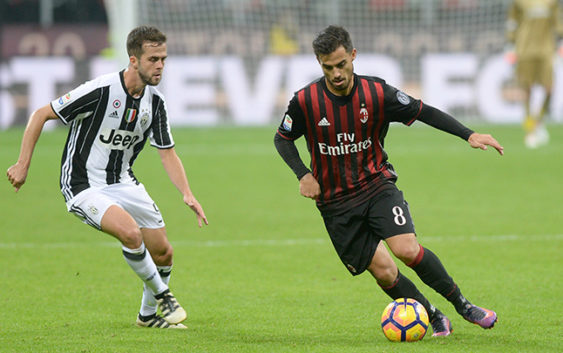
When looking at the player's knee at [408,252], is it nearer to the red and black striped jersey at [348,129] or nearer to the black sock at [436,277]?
the black sock at [436,277]

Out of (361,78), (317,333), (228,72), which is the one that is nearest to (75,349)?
(317,333)

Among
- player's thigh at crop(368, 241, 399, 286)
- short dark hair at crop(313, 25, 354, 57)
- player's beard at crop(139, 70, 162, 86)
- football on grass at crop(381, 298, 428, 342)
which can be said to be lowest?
football on grass at crop(381, 298, 428, 342)

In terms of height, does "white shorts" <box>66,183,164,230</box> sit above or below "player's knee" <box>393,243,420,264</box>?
above

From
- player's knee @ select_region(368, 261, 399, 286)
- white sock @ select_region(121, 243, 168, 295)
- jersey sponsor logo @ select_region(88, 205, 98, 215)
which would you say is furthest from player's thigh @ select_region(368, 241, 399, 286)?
jersey sponsor logo @ select_region(88, 205, 98, 215)

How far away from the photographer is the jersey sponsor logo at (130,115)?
575 centimetres

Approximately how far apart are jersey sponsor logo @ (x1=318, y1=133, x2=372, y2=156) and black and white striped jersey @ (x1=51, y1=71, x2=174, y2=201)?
115 centimetres

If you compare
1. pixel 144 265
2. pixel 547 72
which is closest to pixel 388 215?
pixel 144 265

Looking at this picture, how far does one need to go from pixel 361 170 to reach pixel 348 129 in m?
0.26

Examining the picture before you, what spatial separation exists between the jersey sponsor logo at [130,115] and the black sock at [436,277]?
1.89m

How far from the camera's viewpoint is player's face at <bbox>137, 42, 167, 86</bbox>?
5.55 meters

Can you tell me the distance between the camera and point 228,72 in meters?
20.4

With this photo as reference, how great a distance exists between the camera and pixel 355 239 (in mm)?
5414

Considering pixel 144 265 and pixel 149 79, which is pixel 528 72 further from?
pixel 144 265

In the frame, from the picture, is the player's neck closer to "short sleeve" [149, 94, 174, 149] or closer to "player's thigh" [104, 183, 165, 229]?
"short sleeve" [149, 94, 174, 149]
